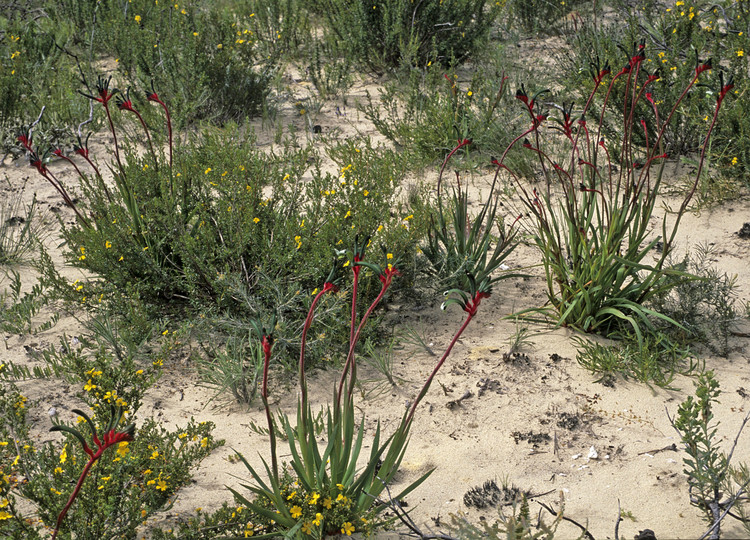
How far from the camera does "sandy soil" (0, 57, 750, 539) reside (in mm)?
2562

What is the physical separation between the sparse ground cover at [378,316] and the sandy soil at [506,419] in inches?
0.5

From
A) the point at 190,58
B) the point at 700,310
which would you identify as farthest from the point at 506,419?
the point at 190,58

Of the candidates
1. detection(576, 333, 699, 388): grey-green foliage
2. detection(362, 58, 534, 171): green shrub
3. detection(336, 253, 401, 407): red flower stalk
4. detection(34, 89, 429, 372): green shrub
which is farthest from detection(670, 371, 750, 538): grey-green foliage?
detection(362, 58, 534, 171): green shrub

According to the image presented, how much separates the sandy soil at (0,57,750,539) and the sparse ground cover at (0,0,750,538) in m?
0.01

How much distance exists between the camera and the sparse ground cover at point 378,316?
2.36 metres

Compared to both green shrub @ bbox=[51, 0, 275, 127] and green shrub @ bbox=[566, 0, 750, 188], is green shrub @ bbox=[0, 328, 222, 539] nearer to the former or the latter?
green shrub @ bbox=[51, 0, 275, 127]

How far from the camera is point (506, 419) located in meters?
3.02

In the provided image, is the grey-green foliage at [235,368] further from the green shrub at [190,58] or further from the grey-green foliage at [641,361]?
the green shrub at [190,58]

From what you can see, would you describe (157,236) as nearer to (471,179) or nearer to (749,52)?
(471,179)

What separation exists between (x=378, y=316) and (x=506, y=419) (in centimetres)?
94

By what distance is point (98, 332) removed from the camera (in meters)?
3.43

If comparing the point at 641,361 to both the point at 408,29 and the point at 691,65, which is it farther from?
the point at 408,29

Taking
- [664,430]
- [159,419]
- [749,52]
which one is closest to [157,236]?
[159,419]

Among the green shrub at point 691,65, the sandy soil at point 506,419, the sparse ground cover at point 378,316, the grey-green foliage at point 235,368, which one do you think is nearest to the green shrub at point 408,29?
the sparse ground cover at point 378,316
